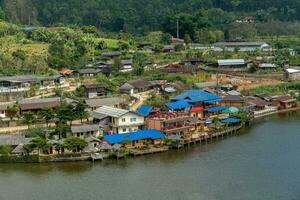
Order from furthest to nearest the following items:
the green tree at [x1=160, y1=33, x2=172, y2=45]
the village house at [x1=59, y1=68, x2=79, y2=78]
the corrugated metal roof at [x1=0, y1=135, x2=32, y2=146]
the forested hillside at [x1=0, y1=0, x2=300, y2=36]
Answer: the forested hillside at [x1=0, y1=0, x2=300, y2=36] < the green tree at [x1=160, y1=33, x2=172, y2=45] < the village house at [x1=59, y1=68, x2=79, y2=78] < the corrugated metal roof at [x1=0, y1=135, x2=32, y2=146]

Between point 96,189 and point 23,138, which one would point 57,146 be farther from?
point 96,189

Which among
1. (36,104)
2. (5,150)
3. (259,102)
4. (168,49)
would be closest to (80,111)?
(36,104)

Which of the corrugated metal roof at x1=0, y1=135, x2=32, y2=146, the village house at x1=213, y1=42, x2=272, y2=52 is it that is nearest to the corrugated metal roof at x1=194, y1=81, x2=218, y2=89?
the village house at x1=213, y1=42, x2=272, y2=52

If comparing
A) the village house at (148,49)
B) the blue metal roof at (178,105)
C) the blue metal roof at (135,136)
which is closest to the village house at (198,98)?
the blue metal roof at (178,105)

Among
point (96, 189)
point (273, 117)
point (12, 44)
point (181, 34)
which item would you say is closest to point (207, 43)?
point (181, 34)

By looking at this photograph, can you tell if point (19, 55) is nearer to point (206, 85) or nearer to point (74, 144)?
point (206, 85)

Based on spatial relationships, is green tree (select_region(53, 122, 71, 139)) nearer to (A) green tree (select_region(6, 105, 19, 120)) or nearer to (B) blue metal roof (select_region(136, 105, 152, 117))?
(A) green tree (select_region(6, 105, 19, 120))
